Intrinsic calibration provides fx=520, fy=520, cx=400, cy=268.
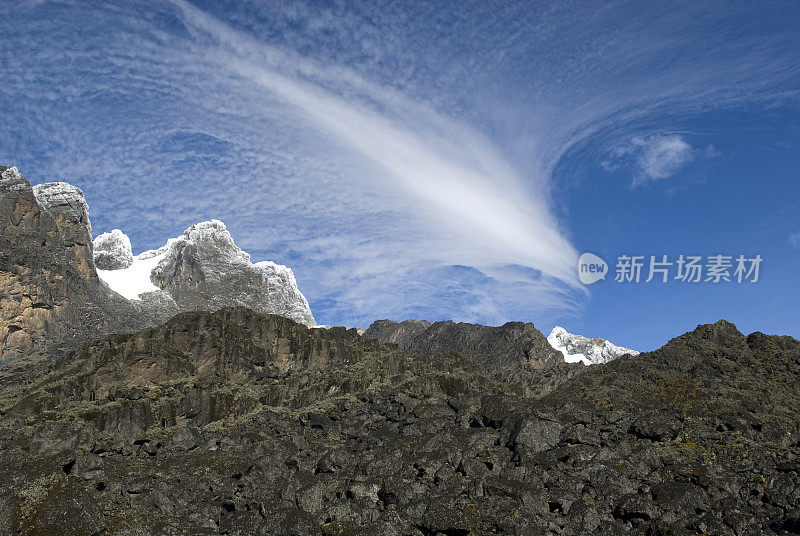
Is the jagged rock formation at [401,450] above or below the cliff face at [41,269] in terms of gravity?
below

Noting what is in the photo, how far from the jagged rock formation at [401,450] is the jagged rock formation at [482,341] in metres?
60.8

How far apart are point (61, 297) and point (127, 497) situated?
457 feet

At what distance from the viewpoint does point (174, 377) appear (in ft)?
160

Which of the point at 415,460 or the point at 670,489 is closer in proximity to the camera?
the point at 670,489

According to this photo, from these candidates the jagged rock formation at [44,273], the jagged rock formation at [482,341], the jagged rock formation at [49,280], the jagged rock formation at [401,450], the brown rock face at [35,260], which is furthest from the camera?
the jagged rock formation at [44,273]

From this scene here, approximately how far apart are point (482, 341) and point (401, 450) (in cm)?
9639

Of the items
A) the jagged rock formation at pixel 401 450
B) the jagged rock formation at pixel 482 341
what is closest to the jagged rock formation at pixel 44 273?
the jagged rock formation at pixel 482 341

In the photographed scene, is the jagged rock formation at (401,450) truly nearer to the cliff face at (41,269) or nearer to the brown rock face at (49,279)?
the brown rock face at (49,279)

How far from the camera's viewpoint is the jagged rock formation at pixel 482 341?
364 feet

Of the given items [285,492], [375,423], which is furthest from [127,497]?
[375,423]

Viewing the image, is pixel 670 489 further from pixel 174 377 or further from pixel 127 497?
pixel 174 377

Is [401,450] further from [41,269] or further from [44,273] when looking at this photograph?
[41,269]

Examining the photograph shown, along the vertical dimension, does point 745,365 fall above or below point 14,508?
above

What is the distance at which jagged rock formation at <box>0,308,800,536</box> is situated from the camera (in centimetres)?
2184
